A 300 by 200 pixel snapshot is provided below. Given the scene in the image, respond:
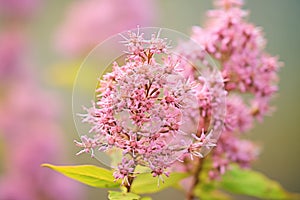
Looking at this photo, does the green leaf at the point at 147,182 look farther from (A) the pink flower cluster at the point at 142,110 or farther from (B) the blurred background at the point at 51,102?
(B) the blurred background at the point at 51,102

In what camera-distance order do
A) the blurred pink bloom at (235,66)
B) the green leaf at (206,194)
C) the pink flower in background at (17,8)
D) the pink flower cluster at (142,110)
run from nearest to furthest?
the pink flower cluster at (142,110) → the blurred pink bloom at (235,66) → the green leaf at (206,194) → the pink flower in background at (17,8)

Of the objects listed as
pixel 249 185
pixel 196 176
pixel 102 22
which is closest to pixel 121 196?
pixel 196 176

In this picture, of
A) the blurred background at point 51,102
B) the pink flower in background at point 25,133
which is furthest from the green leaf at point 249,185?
the pink flower in background at point 25,133

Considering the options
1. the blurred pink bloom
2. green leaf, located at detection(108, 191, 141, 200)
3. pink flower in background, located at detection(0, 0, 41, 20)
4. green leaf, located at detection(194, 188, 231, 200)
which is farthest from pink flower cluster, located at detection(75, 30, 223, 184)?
pink flower in background, located at detection(0, 0, 41, 20)

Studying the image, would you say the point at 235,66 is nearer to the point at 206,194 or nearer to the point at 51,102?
the point at 206,194

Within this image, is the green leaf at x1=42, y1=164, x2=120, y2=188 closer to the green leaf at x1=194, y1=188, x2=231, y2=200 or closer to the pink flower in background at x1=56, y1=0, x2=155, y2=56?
the green leaf at x1=194, y1=188, x2=231, y2=200

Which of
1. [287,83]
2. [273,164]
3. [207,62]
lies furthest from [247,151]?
[287,83]

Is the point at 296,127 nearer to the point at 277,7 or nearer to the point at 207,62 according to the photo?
the point at 277,7

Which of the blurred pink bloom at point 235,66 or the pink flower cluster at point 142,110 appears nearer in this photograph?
the pink flower cluster at point 142,110
